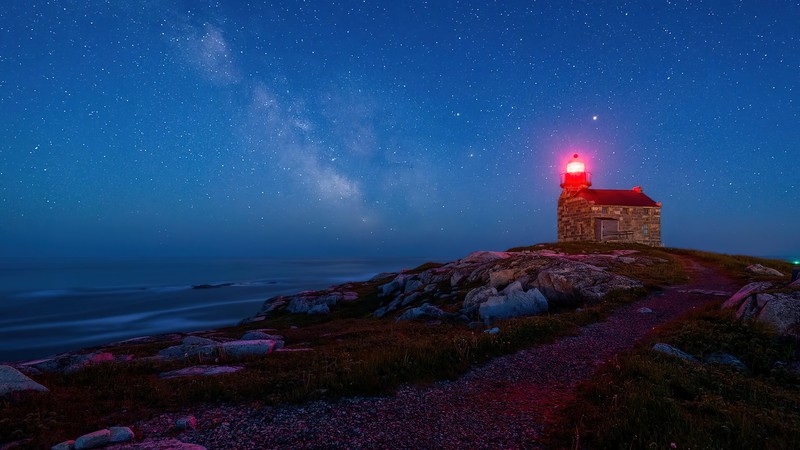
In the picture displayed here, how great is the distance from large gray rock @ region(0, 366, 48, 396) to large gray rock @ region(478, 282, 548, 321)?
16.7 meters

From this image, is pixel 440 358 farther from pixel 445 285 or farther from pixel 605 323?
pixel 445 285

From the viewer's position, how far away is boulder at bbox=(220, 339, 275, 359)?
13424 millimetres

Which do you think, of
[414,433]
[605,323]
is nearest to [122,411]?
[414,433]

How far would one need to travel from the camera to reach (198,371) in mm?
11016

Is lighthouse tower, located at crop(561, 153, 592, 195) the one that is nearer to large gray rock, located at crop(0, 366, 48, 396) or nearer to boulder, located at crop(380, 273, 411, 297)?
boulder, located at crop(380, 273, 411, 297)

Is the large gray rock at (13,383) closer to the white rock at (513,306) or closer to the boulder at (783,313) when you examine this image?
the white rock at (513,306)

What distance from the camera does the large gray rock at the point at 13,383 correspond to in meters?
8.33

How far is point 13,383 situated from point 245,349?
→ 6.29m

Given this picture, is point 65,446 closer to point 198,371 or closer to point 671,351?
point 198,371

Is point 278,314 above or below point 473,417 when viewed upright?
below

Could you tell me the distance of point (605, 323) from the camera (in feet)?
55.9

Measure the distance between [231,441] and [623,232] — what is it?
6639 cm

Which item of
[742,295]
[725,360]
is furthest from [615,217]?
[725,360]

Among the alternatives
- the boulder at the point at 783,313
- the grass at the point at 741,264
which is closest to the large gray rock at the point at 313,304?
the boulder at the point at 783,313
